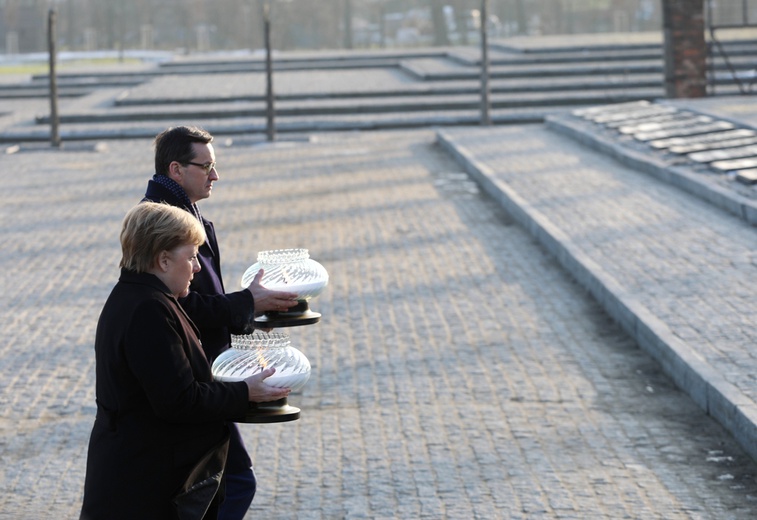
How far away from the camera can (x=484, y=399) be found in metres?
7.17

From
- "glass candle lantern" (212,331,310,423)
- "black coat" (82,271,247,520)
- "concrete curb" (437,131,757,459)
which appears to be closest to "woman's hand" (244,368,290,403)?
"glass candle lantern" (212,331,310,423)

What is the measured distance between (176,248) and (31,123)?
2321 centimetres

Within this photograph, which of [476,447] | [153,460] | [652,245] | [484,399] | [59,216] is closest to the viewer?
[153,460]

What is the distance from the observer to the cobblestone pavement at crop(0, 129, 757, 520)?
18.9ft

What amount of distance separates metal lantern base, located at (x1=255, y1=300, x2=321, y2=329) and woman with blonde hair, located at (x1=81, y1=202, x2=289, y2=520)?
2.04ft

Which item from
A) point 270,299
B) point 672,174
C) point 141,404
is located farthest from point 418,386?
point 672,174

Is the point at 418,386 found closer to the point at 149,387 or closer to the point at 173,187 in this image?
the point at 173,187

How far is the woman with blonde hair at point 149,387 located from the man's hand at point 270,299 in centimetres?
54

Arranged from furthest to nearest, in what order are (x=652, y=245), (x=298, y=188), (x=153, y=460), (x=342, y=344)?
(x=298, y=188) < (x=652, y=245) < (x=342, y=344) < (x=153, y=460)

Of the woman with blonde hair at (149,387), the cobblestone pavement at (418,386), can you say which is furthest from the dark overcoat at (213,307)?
the cobblestone pavement at (418,386)

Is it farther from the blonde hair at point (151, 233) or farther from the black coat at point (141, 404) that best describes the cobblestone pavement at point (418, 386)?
the blonde hair at point (151, 233)

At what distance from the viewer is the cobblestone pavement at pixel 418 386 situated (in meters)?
5.76

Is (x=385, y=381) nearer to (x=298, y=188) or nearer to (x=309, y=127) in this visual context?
(x=298, y=188)

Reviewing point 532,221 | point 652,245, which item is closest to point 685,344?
point 652,245
